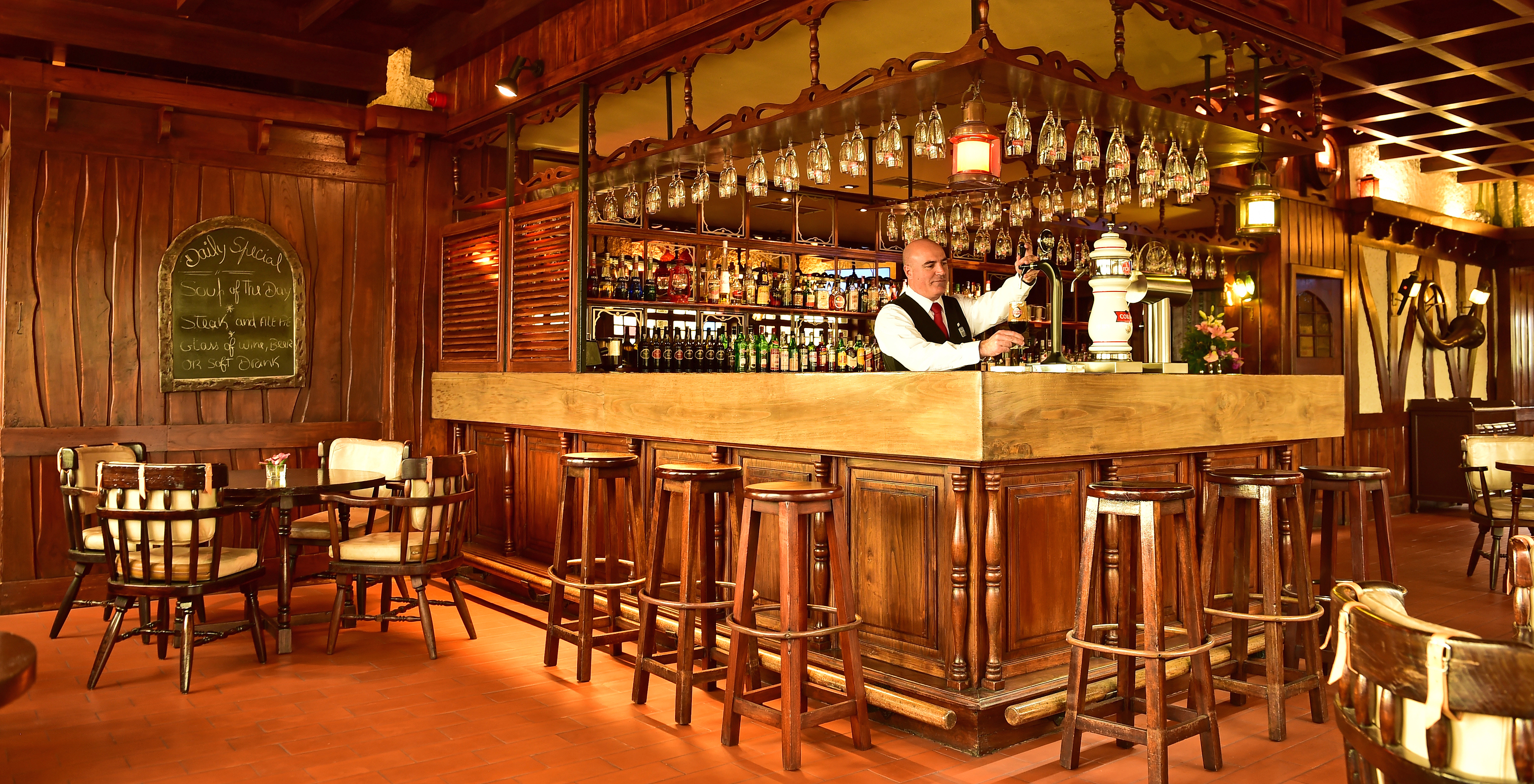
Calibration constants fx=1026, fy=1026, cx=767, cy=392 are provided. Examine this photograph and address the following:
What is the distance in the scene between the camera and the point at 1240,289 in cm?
902

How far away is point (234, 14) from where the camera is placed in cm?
638

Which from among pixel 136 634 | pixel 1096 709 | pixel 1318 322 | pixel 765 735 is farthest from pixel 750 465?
pixel 1318 322

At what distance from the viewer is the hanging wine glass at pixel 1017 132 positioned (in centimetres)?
407

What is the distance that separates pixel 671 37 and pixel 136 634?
3642 millimetres

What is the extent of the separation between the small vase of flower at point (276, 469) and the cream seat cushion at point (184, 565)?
1.18 feet

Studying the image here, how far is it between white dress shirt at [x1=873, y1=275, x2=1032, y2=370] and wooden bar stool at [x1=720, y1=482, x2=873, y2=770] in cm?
106

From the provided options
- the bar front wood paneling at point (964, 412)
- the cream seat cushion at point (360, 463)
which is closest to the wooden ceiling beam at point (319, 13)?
the cream seat cushion at point (360, 463)

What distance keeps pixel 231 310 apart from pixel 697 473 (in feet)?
13.5

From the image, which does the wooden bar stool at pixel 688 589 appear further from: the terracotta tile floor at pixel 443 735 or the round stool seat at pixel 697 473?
the terracotta tile floor at pixel 443 735

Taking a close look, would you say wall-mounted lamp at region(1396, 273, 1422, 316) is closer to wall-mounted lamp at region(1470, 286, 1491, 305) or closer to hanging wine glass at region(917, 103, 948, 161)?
wall-mounted lamp at region(1470, 286, 1491, 305)

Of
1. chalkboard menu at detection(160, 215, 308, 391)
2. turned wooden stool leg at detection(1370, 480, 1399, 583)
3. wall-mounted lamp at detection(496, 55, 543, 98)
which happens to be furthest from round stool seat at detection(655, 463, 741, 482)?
chalkboard menu at detection(160, 215, 308, 391)

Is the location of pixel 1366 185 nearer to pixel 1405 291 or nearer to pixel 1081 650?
pixel 1405 291

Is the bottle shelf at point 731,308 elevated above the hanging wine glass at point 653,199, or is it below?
below

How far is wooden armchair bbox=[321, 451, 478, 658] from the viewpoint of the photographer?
185 inches
